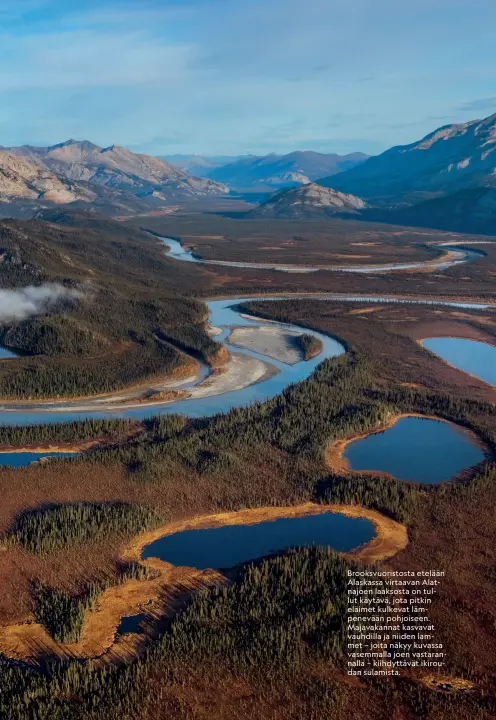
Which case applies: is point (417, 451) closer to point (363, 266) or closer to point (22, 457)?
point (22, 457)

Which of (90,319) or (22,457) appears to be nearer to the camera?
(22,457)

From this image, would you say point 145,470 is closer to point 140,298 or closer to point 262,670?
point 262,670

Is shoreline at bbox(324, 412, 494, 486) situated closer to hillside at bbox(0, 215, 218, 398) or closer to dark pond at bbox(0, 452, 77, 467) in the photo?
dark pond at bbox(0, 452, 77, 467)

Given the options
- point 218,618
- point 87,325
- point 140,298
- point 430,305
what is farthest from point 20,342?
point 430,305

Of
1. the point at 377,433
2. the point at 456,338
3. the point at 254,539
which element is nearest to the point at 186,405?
the point at 377,433

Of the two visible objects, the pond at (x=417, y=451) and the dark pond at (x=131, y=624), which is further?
the pond at (x=417, y=451)

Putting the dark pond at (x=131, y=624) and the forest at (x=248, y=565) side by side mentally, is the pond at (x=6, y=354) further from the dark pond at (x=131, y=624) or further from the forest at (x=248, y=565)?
the dark pond at (x=131, y=624)

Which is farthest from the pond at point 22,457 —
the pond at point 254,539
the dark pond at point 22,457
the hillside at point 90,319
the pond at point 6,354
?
the pond at point 6,354
